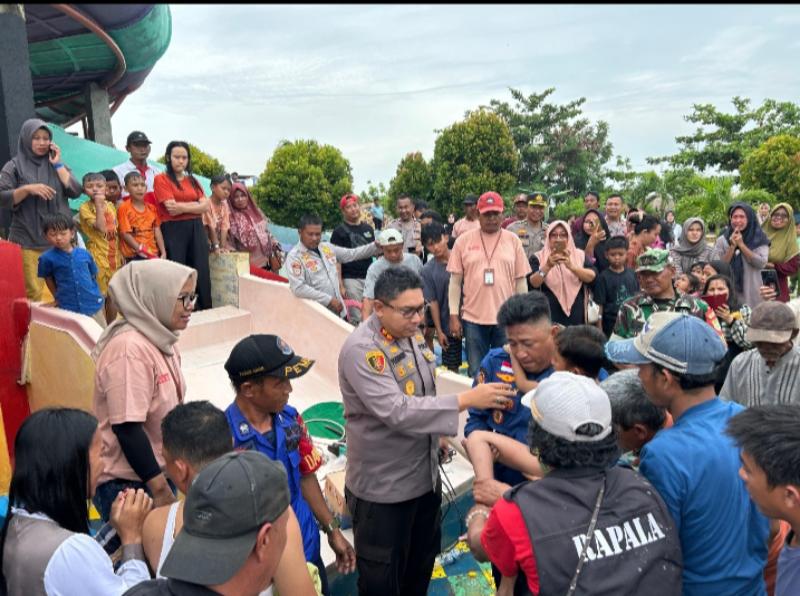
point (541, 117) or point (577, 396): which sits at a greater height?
point (541, 117)

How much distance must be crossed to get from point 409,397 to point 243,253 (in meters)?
4.82

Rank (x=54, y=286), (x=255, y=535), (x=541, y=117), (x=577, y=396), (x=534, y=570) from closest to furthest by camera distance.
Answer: (x=255, y=535), (x=534, y=570), (x=577, y=396), (x=54, y=286), (x=541, y=117)

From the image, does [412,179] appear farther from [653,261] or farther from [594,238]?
[653,261]

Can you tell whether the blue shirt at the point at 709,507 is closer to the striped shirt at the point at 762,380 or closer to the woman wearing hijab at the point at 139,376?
the striped shirt at the point at 762,380

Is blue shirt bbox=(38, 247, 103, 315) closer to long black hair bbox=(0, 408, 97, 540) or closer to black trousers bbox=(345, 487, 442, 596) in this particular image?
Answer: black trousers bbox=(345, 487, 442, 596)

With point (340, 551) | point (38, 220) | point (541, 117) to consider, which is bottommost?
point (340, 551)

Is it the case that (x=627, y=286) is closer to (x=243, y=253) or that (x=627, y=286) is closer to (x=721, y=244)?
(x=721, y=244)

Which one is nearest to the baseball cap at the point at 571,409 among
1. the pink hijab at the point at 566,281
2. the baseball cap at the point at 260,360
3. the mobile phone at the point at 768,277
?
the baseball cap at the point at 260,360

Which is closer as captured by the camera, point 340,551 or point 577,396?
point 577,396

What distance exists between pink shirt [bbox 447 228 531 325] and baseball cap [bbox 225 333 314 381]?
10.2 feet

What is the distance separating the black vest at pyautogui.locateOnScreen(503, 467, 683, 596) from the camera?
157 cm

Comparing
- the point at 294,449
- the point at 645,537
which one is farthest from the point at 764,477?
the point at 294,449

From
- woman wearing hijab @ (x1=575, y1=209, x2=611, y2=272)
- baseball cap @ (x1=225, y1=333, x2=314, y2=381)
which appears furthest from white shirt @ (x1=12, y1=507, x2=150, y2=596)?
woman wearing hijab @ (x1=575, y1=209, x2=611, y2=272)

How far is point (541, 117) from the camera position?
30734mm
